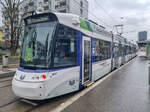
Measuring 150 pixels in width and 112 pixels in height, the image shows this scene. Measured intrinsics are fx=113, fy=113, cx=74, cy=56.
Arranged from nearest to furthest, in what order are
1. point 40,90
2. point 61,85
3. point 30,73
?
point 40,90 < point 30,73 < point 61,85

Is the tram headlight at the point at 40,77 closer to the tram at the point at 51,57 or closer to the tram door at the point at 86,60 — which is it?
the tram at the point at 51,57

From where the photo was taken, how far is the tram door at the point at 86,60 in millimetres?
4918

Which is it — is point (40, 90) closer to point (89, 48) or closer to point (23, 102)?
point (23, 102)

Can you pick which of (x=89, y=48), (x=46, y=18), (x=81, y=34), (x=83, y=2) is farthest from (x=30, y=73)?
(x=83, y=2)

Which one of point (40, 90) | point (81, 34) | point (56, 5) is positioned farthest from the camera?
point (56, 5)

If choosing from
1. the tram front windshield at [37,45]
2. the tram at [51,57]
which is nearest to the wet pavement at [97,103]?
the tram at [51,57]

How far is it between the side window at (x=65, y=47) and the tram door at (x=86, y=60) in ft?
2.02

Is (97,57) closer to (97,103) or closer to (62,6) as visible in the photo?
(97,103)

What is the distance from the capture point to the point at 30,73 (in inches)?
142

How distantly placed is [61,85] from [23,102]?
4.97 ft

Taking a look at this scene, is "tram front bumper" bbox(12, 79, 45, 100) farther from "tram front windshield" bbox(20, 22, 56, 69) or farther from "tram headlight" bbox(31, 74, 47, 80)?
"tram front windshield" bbox(20, 22, 56, 69)

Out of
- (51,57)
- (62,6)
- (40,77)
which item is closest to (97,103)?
(40,77)

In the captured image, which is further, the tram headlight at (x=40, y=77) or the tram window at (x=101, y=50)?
the tram window at (x=101, y=50)

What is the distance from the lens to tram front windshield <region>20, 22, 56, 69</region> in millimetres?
3693
